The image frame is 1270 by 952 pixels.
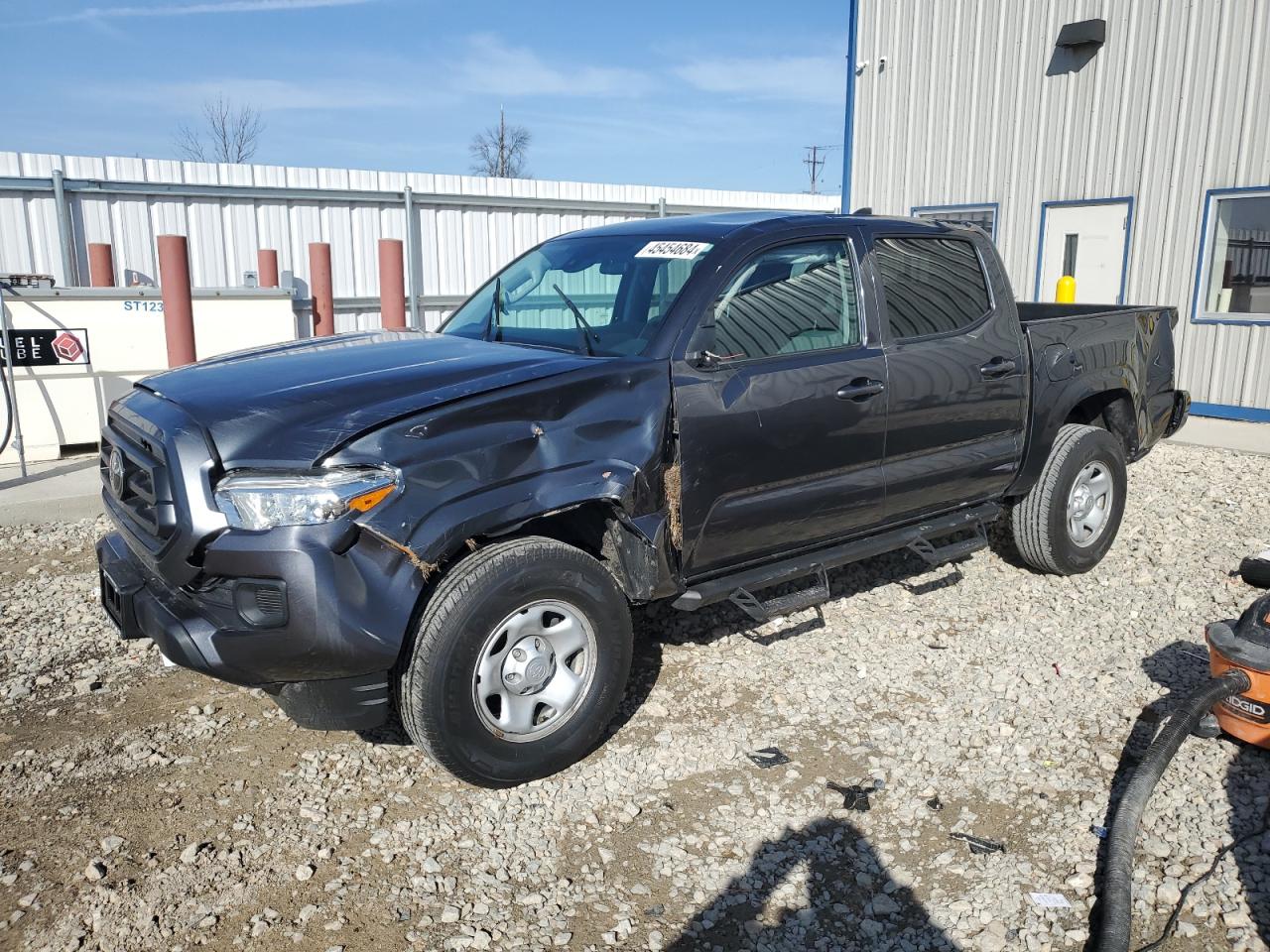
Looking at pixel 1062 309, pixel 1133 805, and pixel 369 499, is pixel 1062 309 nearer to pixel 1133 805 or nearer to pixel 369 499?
pixel 1133 805

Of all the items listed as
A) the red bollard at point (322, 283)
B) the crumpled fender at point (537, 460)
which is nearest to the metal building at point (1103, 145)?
the red bollard at point (322, 283)

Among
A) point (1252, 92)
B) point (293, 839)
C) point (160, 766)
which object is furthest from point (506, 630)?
point (1252, 92)

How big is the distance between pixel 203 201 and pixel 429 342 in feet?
29.0

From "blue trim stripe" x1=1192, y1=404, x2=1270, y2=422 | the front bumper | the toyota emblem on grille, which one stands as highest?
the toyota emblem on grille

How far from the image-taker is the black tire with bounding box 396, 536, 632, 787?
3094 millimetres

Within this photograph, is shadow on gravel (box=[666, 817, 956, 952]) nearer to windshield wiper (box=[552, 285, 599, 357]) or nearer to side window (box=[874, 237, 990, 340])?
windshield wiper (box=[552, 285, 599, 357])

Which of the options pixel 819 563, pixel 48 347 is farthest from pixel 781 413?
pixel 48 347

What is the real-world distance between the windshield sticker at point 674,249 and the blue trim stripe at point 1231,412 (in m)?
8.31

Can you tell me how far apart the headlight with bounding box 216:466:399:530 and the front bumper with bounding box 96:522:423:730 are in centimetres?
4

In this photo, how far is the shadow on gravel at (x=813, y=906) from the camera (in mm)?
2725

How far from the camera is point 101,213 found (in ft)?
35.7

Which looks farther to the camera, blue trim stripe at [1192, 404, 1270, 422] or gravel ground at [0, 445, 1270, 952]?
blue trim stripe at [1192, 404, 1270, 422]

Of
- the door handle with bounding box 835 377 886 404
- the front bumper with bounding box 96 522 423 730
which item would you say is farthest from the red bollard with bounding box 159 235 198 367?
the door handle with bounding box 835 377 886 404

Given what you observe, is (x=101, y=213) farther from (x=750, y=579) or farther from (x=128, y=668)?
(x=750, y=579)
